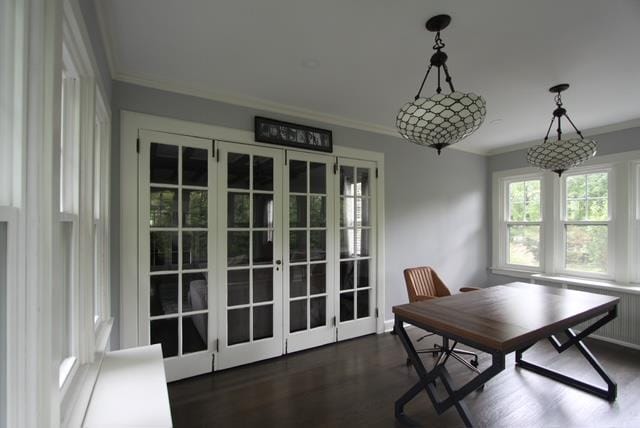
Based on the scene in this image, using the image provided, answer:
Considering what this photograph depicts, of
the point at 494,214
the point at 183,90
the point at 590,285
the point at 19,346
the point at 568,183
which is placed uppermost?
the point at 183,90

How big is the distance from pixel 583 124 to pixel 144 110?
15.9 ft

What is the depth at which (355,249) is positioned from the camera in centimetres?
359

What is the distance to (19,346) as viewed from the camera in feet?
2.40

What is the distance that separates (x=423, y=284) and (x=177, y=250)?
2522 millimetres

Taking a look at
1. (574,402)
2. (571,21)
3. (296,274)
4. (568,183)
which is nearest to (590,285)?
(568,183)

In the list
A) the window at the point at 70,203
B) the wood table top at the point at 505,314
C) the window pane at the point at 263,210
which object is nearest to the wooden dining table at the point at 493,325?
the wood table top at the point at 505,314

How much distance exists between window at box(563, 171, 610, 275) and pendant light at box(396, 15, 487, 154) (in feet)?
11.3

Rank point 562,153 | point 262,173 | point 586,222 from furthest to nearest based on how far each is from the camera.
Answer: point 586,222 → point 262,173 → point 562,153

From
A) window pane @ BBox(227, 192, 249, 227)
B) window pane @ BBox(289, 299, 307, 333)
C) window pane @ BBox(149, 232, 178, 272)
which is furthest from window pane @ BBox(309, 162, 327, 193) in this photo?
window pane @ BBox(149, 232, 178, 272)

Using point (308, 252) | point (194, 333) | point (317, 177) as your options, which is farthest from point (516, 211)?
point (194, 333)

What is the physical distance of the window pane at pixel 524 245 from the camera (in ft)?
14.4

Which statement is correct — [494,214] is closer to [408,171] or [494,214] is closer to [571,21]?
[408,171]

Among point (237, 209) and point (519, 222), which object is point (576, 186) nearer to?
point (519, 222)

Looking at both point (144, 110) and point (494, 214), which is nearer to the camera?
point (144, 110)
